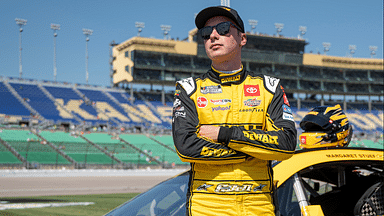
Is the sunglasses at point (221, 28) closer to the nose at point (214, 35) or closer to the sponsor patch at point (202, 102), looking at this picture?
the nose at point (214, 35)

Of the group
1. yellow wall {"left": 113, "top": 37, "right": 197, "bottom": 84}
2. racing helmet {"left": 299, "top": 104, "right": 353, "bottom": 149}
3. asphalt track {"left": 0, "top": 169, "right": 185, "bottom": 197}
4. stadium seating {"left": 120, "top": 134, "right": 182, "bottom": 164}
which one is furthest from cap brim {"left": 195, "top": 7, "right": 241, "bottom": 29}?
yellow wall {"left": 113, "top": 37, "right": 197, "bottom": 84}

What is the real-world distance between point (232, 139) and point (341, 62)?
6499 cm

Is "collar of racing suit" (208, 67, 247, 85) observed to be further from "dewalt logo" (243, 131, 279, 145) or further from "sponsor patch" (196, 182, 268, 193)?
"sponsor patch" (196, 182, 268, 193)

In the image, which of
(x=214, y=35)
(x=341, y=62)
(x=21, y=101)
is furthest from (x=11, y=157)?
(x=341, y=62)

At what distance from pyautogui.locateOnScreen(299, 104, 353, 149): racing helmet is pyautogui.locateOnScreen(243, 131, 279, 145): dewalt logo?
5.82ft

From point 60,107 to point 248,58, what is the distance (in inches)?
1005

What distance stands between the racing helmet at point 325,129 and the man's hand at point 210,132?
1.88 metres

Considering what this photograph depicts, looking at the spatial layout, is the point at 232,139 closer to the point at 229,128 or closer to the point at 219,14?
the point at 229,128

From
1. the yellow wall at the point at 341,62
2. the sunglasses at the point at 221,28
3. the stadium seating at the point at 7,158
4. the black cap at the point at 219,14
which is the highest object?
the yellow wall at the point at 341,62

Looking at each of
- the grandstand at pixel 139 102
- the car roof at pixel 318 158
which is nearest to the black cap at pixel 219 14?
the car roof at pixel 318 158

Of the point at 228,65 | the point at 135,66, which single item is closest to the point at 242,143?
the point at 228,65

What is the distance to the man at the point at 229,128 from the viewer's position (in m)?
2.03

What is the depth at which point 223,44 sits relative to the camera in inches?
86.7

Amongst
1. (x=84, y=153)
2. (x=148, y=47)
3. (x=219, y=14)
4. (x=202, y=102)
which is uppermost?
(x=148, y=47)
